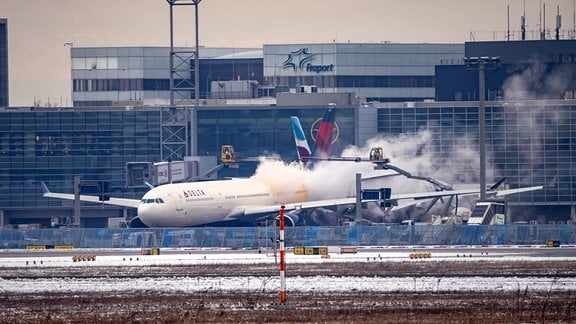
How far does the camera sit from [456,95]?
17488 cm

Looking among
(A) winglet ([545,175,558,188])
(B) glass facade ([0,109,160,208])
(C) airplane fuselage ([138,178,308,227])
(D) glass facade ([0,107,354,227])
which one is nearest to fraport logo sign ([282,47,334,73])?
(D) glass facade ([0,107,354,227])

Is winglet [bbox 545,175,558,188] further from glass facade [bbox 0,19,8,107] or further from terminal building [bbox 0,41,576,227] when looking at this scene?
glass facade [bbox 0,19,8,107]

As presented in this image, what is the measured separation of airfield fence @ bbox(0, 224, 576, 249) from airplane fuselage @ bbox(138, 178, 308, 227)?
6.29 meters

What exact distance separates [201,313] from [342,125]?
116m

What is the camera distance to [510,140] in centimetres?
15875

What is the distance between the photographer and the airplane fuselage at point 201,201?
110812mm

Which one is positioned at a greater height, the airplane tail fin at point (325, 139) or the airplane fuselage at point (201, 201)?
the airplane tail fin at point (325, 139)

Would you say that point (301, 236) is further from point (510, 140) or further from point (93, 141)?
point (93, 141)

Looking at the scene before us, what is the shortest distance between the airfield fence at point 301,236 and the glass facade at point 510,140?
5843 cm

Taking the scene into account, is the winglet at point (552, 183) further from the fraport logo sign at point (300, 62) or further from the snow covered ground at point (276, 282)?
the snow covered ground at point (276, 282)

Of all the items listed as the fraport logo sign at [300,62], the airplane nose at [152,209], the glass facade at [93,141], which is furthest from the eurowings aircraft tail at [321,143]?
the fraport logo sign at [300,62]

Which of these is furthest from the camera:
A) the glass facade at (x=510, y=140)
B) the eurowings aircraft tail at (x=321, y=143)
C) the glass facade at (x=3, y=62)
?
the glass facade at (x=3, y=62)

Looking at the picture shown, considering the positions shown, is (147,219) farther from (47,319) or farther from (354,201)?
(47,319)

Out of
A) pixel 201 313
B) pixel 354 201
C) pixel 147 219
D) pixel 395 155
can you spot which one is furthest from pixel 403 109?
pixel 201 313
